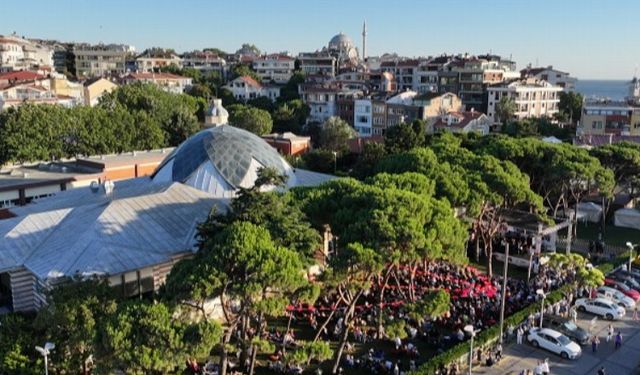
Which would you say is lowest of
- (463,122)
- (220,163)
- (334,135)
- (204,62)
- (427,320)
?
(427,320)

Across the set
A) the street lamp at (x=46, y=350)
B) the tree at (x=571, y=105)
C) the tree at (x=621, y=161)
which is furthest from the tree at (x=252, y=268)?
the tree at (x=571, y=105)

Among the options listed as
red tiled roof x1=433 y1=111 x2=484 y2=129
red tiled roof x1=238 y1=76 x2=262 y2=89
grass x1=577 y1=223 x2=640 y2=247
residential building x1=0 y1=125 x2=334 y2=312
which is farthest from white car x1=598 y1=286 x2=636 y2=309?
red tiled roof x1=238 y1=76 x2=262 y2=89

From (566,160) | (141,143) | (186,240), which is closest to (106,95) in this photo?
(141,143)

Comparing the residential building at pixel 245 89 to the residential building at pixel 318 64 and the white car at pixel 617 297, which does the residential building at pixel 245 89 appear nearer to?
the residential building at pixel 318 64

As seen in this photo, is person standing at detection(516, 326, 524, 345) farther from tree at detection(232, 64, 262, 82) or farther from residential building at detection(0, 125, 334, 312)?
tree at detection(232, 64, 262, 82)

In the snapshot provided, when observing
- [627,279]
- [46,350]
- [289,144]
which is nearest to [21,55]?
[289,144]

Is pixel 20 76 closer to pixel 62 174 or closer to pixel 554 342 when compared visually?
pixel 62 174
